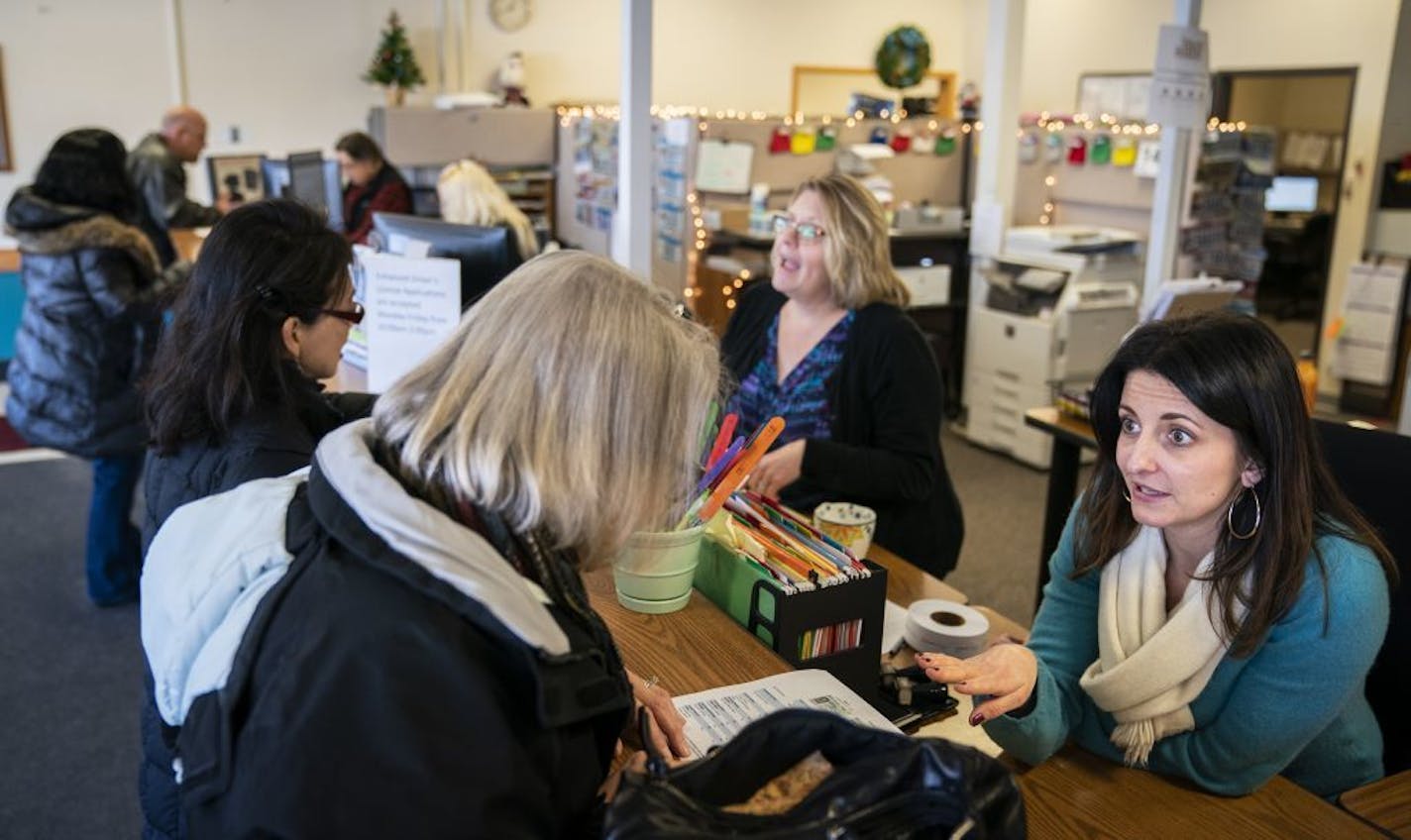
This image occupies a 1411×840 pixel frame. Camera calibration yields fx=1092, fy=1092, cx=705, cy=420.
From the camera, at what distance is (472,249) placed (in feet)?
8.78

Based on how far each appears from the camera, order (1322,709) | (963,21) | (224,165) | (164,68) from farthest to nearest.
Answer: (963,21)
(164,68)
(224,165)
(1322,709)

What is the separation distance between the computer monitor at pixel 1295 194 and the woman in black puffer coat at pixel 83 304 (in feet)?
22.8

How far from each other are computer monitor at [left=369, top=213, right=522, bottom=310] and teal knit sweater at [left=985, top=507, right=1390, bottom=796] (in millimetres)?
1723

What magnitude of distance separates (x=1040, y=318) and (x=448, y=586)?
14.4 feet

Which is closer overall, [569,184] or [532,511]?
[532,511]

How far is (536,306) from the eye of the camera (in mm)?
936

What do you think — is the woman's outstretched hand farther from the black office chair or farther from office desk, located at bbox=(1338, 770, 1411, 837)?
the black office chair

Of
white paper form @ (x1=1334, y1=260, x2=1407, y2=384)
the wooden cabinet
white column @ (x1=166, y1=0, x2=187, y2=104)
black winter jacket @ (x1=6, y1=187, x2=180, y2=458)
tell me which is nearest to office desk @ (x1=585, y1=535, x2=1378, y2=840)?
black winter jacket @ (x1=6, y1=187, x2=180, y2=458)

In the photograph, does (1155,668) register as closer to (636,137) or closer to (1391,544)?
(1391,544)

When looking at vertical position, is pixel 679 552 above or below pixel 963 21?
below

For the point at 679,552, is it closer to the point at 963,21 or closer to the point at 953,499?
the point at 953,499

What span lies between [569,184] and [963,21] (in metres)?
4.75

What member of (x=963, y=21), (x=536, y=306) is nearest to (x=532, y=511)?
(x=536, y=306)

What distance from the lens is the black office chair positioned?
1.60 metres
